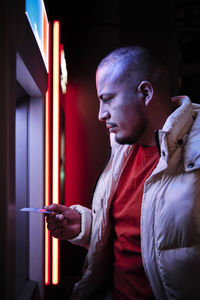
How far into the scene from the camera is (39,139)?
120 cm

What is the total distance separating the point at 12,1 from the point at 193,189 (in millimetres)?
772

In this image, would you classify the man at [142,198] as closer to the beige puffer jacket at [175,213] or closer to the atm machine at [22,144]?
the beige puffer jacket at [175,213]

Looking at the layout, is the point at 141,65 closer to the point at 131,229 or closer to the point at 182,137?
the point at 182,137

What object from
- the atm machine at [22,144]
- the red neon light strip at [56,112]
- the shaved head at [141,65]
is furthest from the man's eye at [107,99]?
the red neon light strip at [56,112]

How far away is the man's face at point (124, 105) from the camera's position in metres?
1.19

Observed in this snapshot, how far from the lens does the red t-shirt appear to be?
112 centimetres

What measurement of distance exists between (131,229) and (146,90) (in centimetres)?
62

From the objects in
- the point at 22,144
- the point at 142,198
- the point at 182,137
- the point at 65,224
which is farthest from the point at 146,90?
the point at 65,224

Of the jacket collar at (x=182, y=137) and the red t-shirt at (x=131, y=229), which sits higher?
the jacket collar at (x=182, y=137)

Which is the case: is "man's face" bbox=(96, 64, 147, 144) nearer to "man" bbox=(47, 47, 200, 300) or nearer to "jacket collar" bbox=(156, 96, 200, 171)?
"man" bbox=(47, 47, 200, 300)

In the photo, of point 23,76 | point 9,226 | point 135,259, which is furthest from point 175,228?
point 23,76

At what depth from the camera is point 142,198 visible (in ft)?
3.53

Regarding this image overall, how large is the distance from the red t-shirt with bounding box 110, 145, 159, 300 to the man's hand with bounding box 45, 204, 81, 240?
0.19 meters

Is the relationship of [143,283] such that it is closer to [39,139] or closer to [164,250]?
[164,250]
